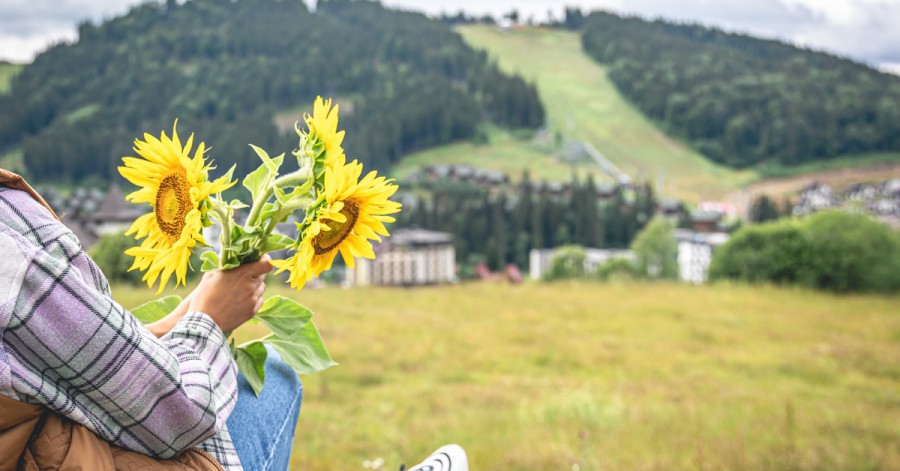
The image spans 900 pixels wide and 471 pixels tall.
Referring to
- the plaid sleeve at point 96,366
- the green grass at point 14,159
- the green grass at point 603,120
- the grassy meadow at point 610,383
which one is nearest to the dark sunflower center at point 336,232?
the plaid sleeve at point 96,366

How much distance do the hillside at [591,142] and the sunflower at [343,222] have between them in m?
105

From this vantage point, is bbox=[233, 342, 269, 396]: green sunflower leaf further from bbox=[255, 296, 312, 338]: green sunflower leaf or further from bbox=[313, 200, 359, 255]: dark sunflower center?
bbox=[313, 200, 359, 255]: dark sunflower center

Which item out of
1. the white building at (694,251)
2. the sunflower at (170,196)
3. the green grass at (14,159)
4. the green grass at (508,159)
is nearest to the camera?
the sunflower at (170,196)

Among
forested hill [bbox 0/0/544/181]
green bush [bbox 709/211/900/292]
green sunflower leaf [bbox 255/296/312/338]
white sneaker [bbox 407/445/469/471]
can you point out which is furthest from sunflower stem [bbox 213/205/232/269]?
forested hill [bbox 0/0/544/181]

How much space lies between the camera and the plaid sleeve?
120cm

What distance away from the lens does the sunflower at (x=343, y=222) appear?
1.53m

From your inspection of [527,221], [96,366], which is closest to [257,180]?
[96,366]

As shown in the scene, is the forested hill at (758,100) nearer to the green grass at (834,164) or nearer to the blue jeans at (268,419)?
the green grass at (834,164)

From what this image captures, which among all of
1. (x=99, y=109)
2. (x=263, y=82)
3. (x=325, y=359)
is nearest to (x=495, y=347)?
(x=325, y=359)

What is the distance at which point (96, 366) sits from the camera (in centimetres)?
126

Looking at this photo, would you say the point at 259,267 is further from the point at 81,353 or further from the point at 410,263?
the point at 410,263

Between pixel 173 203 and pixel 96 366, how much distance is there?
0.44 meters

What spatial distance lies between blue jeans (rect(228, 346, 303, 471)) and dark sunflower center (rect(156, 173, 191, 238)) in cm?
47

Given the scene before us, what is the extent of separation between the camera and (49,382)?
1.25 meters
